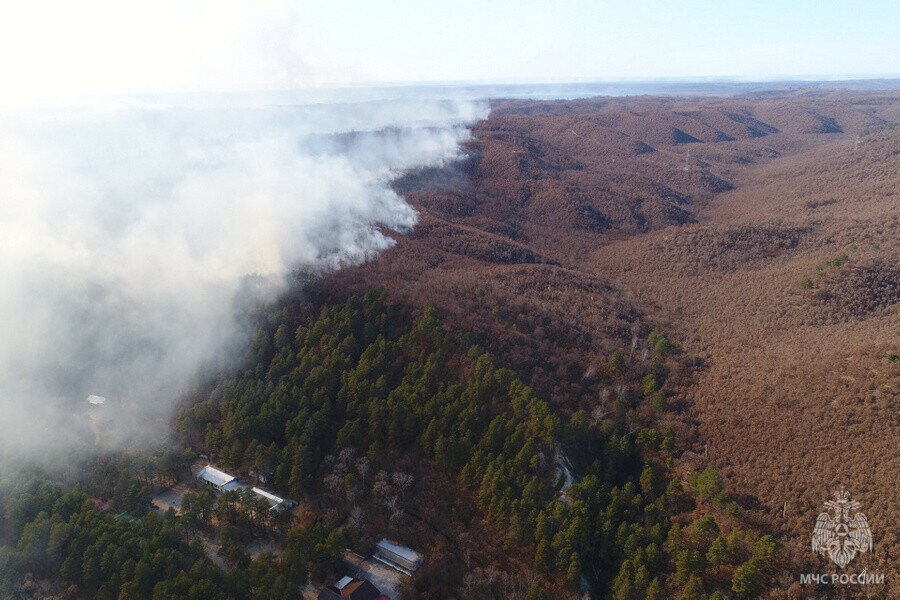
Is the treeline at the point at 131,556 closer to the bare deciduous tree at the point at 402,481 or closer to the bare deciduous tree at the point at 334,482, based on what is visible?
the bare deciduous tree at the point at 334,482

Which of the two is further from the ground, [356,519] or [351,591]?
[356,519]

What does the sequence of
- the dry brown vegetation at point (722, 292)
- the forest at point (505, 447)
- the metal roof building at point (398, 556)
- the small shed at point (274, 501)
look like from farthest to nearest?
the dry brown vegetation at point (722, 292)
the small shed at point (274, 501)
the metal roof building at point (398, 556)
the forest at point (505, 447)

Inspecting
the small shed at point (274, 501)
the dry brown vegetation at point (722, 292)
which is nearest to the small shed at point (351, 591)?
the small shed at point (274, 501)

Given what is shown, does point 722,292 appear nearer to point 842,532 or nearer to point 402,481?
point 842,532

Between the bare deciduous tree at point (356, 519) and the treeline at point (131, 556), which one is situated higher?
the treeline at point (131, 556)

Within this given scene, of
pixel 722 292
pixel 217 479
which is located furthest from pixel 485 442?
pixel 722 292

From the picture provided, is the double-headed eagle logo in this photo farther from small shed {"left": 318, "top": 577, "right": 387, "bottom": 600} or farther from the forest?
small shed {"left": 318, "top": 577, "right": 387, "bottom": 600}

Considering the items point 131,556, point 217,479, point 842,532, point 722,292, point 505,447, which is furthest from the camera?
point 722,292
